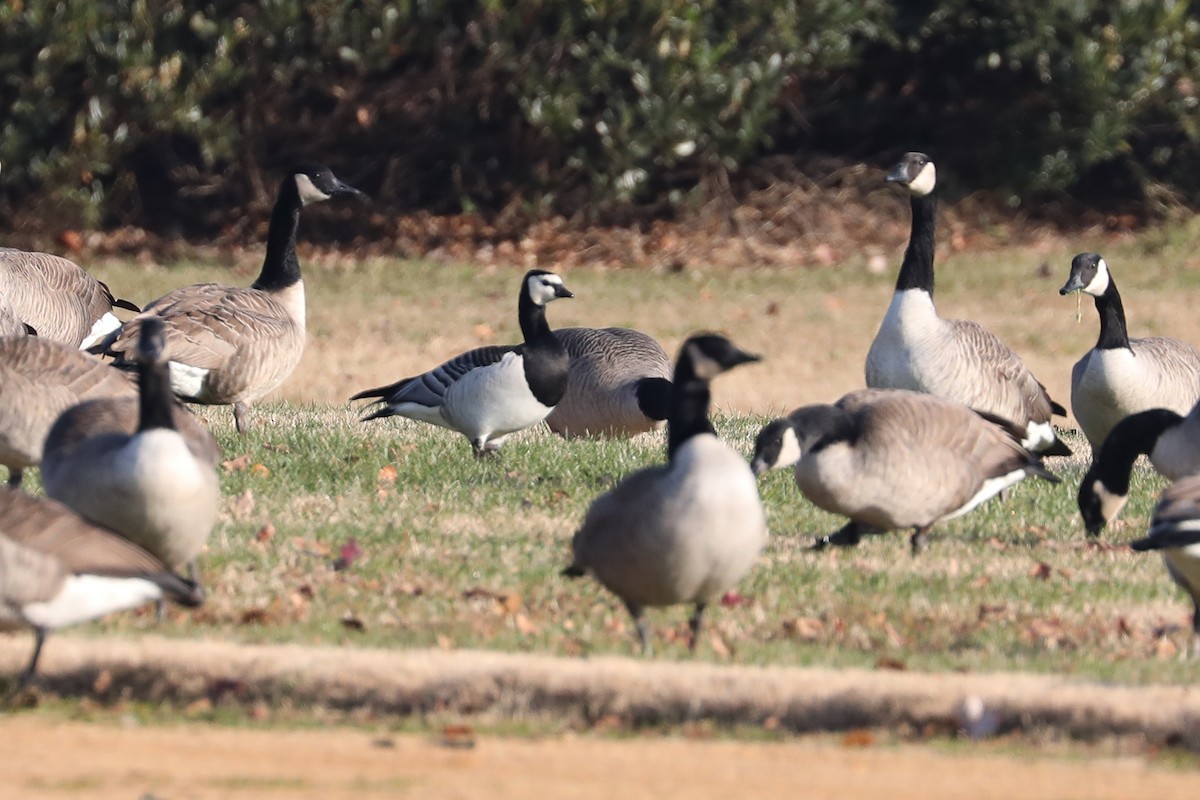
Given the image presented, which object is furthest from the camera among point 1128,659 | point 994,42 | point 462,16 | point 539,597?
point 994,42

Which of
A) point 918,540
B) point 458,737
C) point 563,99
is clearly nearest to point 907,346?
point 918,540

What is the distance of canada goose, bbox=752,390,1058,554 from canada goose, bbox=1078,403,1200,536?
437 mm

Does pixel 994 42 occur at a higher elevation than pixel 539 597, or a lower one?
higher

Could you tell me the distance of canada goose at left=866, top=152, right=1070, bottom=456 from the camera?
10883 millimetres

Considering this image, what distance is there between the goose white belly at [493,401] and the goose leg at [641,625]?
380cm

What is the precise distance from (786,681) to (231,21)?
599 inches

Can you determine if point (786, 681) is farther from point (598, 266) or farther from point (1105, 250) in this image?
point (1105, 250)

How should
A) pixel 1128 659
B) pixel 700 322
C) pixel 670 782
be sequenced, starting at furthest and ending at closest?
pixel 700 322 < pixel 1128 659 < pixel 670 782

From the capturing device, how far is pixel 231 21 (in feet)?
64.5

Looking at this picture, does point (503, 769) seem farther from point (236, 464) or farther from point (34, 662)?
point (236, 464)

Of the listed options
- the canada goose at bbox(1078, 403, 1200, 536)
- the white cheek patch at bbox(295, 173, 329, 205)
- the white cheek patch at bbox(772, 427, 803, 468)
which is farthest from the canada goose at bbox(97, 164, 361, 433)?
the canada goose at bbox(1078, 403, 1200, 536)

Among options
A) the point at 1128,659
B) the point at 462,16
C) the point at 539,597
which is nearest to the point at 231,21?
the point at 462,16

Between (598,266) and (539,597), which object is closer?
(539,597)

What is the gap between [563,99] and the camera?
19.8 metres
